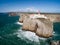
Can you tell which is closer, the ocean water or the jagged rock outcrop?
the ocean water

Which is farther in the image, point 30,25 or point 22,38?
point 30,25

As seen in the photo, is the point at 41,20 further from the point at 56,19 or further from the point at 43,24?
the point at 56,19

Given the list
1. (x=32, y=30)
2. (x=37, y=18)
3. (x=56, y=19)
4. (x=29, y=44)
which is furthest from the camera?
(x=56, y=19)

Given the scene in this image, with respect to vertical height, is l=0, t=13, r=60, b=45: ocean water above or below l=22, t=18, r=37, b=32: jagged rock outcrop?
below

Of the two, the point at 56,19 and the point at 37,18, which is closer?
the point at 37,18

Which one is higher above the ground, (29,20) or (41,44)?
(29,20)

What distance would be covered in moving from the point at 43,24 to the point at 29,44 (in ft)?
11.4

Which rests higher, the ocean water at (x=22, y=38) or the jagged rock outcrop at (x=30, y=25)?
the jagged rock outcrop at (x=30, y=25)

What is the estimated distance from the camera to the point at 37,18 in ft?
57.7

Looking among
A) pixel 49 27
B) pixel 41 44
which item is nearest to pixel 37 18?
pixel 49 27

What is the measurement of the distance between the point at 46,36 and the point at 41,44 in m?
2.68

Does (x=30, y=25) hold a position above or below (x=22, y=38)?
above

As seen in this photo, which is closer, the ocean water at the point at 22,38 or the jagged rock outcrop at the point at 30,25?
the ocean water at the point at 22,38

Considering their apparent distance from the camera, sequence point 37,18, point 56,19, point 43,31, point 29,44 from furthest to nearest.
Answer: point 56,19 → point 37,18 → point 43,31 → point 29,44
